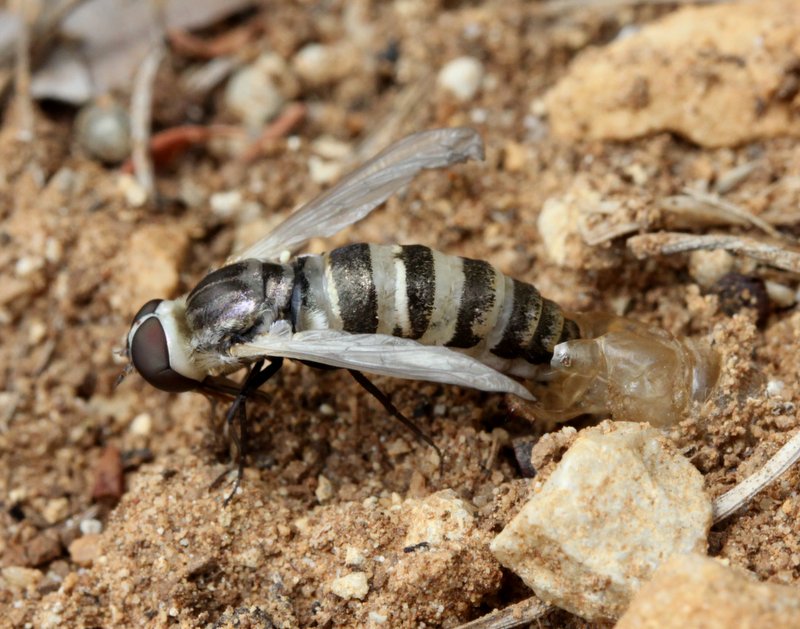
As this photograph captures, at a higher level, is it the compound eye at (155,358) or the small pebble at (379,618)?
the compound eye at (155,358)

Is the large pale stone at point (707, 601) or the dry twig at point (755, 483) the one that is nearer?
the large pale stone at point (707, 601)

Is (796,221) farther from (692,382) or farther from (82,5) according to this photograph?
(82,5)

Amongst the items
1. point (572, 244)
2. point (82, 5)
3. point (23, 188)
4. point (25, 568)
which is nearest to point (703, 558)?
point (572, 244)

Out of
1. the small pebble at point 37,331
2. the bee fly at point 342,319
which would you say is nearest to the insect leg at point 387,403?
the bee fly at point 342,319

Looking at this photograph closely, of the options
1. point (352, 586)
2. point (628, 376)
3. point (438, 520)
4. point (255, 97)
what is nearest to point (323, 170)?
point (255, 97)

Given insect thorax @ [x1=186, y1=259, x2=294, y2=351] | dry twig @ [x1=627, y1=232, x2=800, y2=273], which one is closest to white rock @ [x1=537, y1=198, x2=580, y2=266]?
dry twig @ [x1=627, y1=232, x2=800, y2=273]

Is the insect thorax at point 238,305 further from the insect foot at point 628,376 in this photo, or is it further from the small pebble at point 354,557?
the insect foot at point 628,376
